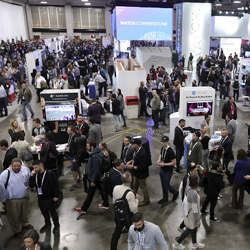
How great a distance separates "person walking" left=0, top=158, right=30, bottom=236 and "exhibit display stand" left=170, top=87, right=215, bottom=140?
15.8ft

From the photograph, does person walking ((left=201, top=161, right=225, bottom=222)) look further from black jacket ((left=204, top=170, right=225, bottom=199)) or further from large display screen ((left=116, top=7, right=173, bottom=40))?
large display screen ((left=116, top=7, right=173, bottom=40))

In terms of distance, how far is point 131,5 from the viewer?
61.6ft

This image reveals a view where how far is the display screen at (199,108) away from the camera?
7.92 m

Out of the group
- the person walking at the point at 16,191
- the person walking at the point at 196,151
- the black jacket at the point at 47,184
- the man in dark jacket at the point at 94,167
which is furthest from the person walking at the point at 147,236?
the person walking at the point at 196,151

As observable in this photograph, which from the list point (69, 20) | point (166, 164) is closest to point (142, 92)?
point (166, 164)

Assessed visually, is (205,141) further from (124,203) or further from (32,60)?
(32,60)

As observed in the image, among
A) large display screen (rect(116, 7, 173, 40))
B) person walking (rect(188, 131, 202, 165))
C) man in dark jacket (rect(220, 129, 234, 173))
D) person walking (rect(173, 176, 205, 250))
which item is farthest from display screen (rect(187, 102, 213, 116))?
large display screen (rect(116, 7, 173, 40))

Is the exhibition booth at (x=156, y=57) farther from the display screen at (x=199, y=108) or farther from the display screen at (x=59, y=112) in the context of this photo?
the display screen at (x=59, y=112)

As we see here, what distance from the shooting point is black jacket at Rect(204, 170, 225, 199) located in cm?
436

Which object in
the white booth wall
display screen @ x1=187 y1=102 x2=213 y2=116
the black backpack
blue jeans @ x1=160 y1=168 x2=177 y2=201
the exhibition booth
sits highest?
the white booth wall

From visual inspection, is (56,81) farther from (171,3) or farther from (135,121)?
(171,3)

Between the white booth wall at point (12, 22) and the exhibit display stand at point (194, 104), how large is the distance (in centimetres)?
2358

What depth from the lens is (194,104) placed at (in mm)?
7934

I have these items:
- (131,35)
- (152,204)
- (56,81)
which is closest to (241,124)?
(152,204)
